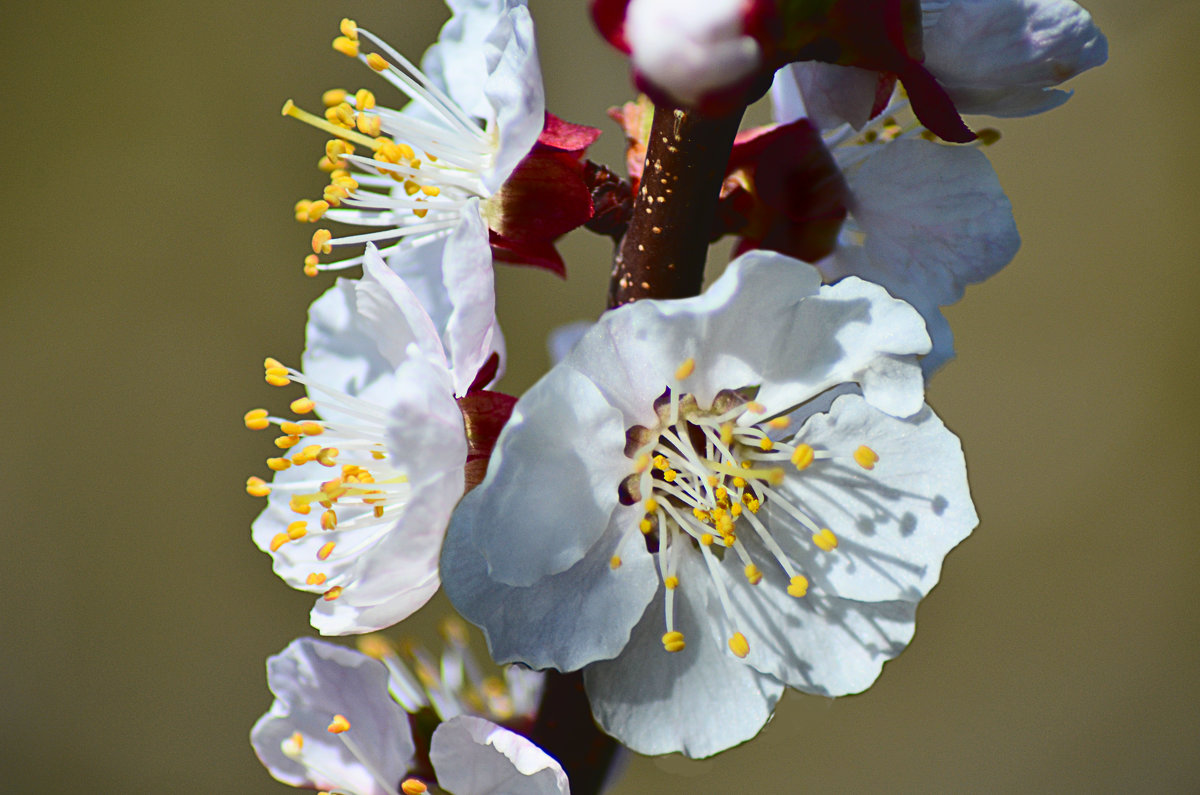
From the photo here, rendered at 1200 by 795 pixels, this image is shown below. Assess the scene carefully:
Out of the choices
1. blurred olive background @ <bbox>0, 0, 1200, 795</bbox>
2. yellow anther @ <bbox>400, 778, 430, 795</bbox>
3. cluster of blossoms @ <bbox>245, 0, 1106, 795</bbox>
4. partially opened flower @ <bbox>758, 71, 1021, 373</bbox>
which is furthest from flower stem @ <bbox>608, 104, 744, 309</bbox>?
blurred olive background @ <bbox>0, 0, 1200, 795</bbox>

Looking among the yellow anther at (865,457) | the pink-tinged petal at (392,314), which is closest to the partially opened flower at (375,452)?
the pink-tinged petal at (392,314)

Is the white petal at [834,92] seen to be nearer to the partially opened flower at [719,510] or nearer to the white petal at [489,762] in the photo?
the partially opened flower at [719,510]

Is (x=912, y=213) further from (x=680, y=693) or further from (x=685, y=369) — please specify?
(x=680, y=693)

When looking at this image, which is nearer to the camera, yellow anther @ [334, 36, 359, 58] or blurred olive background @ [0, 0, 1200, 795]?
yellow anther @ [334, 36, 359, 58]

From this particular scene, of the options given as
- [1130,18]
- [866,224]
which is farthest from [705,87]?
[1130,18]

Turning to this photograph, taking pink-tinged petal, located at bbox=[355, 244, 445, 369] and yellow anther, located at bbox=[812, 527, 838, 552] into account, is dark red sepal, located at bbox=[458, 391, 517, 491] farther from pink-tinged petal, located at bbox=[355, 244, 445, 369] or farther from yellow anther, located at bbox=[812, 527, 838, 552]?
yellow anther, located at bbox=[812, 527, 838, 552]

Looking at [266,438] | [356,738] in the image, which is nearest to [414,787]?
[356,738]

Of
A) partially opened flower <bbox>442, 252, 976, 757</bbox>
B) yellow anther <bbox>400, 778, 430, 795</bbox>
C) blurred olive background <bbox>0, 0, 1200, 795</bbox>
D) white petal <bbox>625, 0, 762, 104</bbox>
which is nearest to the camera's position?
white petal <bbox>625, 0, 762, 104</bbox>
